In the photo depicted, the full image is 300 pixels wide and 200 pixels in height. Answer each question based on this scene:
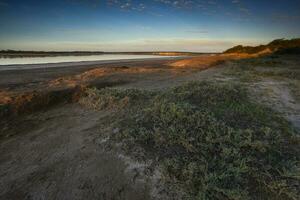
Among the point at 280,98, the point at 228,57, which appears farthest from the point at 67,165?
the point at 228,57

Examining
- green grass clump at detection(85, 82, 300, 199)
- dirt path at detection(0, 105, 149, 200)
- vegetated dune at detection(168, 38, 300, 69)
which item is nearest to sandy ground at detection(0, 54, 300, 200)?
dirt path at detection(0, 105, 149, 200)

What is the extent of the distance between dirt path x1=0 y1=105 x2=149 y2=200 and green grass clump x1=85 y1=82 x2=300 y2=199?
58 cm

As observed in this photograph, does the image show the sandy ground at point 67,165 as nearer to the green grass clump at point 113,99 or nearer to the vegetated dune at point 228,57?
the green grass clump at point 113,99

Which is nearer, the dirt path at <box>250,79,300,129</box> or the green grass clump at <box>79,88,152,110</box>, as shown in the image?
the dirt path at <box>250,79,300,129</box>

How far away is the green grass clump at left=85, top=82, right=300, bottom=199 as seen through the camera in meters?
3.58

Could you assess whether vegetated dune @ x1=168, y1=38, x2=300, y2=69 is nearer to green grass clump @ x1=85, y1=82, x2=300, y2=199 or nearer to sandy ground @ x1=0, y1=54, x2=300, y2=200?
green grass clump @ x1=85, y1=82, x2=300, y2=199

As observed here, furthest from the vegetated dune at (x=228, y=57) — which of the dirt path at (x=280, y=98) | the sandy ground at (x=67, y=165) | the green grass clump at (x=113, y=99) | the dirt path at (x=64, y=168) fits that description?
the dirt path at (x=64, y=168)

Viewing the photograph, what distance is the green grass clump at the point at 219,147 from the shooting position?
3.58 meters

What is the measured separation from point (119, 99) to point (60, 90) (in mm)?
3424

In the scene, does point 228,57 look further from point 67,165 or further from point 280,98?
point 67,165

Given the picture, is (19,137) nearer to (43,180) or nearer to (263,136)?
(43,180)

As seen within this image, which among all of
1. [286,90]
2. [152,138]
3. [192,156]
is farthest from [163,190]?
[286,90]

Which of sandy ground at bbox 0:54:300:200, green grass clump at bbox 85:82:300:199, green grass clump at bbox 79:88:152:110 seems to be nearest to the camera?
green grass clump at bbox 85:82:300:199

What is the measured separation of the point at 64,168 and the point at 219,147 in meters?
2.80
